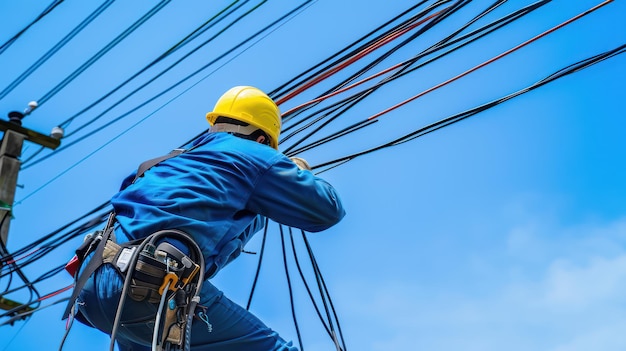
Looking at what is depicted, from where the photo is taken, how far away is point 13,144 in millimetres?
10375

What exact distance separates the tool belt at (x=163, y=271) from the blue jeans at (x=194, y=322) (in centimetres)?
5

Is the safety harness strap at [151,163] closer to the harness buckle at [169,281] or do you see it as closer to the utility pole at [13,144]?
the harness buckle at [169,281]

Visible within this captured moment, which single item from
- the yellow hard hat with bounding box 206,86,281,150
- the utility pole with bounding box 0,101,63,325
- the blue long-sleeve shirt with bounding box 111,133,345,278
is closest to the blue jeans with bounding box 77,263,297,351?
the blue long-sleeve shirt with bounding box 111,133,345,278

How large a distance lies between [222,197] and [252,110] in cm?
72

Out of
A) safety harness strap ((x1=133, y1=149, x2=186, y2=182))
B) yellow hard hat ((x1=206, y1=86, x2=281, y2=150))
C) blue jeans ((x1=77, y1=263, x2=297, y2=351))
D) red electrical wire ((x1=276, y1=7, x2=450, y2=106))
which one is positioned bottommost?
blue jeans ((x1=77, y1=263, x2=297, y2=351))

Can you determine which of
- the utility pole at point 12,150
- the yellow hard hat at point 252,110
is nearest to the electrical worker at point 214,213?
the yellow hard hat at point 252,110

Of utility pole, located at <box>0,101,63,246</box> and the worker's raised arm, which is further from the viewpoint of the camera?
utility pole, located at <box>0,101,63,246</box>

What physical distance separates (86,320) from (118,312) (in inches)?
20.9

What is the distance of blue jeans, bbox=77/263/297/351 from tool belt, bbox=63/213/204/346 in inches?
2.1

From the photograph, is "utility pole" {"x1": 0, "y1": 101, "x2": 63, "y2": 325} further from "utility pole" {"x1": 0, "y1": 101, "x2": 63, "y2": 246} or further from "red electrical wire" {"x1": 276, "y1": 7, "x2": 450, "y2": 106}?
"red electrical wire" {"x1": 276, "y1": 7, "x2": 450, "y2": 106}

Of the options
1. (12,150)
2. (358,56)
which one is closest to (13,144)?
(12,150)

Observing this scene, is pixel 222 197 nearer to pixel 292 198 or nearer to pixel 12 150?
pixel 292 198

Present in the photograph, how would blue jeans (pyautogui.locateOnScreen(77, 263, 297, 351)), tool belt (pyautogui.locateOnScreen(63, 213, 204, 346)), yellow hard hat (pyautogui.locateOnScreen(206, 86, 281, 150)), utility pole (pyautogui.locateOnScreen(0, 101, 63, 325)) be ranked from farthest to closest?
1. utility pole (pyautogui.locateOnScreen(0, 101, 63, 325))
2. yellow hard hat (pyautogui.locateOnScreen(206, 86, 281, 150))
3. blue jeans (pyautogui.locateOnScreen(77, 263, 297, 351))
4. tool belt (pyautogui.locateOnScreen(63, 213, 204, 346))

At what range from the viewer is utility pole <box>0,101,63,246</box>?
10.2 meters
